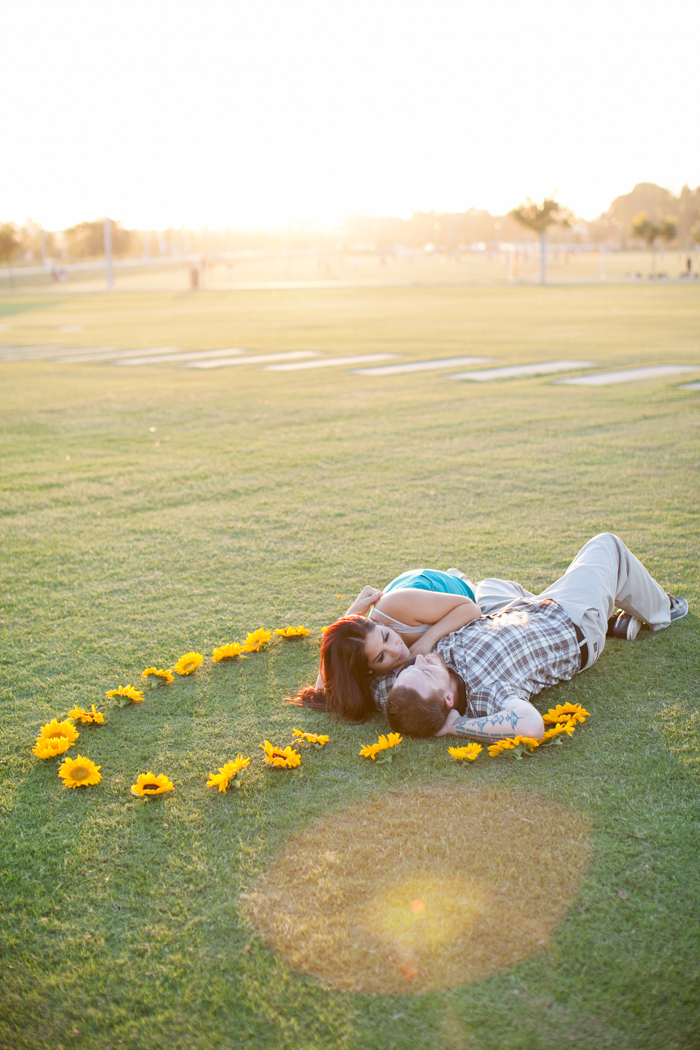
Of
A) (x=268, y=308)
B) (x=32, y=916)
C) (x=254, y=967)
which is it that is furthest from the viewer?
(x=268, y=308)

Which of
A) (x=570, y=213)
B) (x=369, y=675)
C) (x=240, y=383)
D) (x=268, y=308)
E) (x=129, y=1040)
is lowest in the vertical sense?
(x=129, y=1040)

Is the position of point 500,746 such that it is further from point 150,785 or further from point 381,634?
point 150,785

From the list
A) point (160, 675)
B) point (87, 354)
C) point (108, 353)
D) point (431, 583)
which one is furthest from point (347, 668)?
point (87, 354)

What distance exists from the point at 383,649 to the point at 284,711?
0.54 meters

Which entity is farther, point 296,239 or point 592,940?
point 296,239

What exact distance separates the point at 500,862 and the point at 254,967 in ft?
2.68

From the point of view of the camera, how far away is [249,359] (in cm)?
1596

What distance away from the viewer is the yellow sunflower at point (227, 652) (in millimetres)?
4059

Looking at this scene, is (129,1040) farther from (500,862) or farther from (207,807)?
(500,862)

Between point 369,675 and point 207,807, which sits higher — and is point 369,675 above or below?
above

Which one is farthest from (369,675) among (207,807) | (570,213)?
(570,213)

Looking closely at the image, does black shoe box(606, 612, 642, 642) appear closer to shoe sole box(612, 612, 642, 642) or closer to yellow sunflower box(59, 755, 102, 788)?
shoe sole box(612, 612, 642, 642)

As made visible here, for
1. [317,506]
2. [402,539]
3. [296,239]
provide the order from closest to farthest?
[402,539] → [317,506] → [296,239]

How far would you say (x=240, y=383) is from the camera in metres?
13.0
